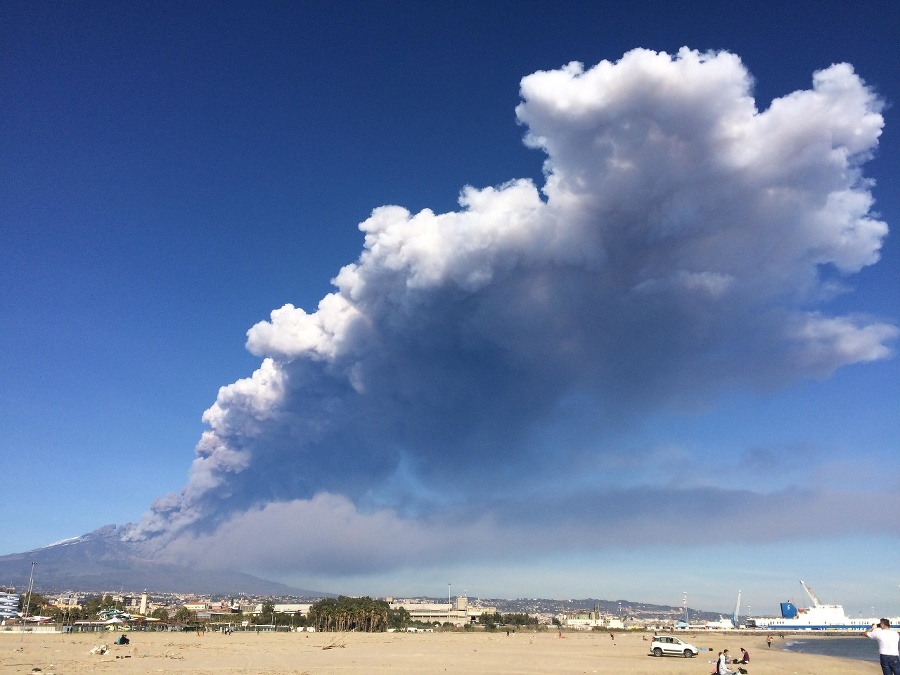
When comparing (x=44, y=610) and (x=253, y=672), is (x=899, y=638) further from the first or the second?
(x=44, y=610)

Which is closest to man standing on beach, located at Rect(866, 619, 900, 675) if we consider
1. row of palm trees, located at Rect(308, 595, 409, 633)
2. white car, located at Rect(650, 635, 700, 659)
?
white car, located at Rect(650, 635, 700, 659)

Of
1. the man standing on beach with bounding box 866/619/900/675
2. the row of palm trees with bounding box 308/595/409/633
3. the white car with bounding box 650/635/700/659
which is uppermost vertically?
the man standing on beach with bounding box 866/619/900/675

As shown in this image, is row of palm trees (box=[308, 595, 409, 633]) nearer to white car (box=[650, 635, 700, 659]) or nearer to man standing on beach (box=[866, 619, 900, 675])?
white car (box=[650, 635, 700, 659])

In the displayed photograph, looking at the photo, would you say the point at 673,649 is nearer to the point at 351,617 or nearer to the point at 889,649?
the point at 889,649

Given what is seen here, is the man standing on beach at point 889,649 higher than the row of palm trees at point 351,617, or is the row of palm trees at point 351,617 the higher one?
the man standing on beach at point 889,649

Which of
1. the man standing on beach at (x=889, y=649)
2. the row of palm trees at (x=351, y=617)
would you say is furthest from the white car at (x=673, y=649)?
the row of palm trees at (x=351, y=617)

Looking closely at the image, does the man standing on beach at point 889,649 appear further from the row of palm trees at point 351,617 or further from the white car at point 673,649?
the row of palm trees at point 351,617

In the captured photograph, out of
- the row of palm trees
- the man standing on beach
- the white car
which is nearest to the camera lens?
the man standing on beach

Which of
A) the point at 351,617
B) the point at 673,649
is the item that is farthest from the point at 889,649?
the point at 351,617

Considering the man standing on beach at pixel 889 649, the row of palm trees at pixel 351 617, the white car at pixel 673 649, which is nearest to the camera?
the man standing on beach at pixel 889 649

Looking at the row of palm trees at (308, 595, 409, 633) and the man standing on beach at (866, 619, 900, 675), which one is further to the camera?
the row of palm trees at (308, 595, 409, 633)

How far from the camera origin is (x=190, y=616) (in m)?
155

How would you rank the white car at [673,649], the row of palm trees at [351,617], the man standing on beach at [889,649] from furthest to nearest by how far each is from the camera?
the row of palm trees at [351,617] → the white car at [673,649] → the man standing on beach at [889,649]

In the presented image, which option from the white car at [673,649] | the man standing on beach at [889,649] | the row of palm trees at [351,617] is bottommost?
the row of palm trees at [351,617]
